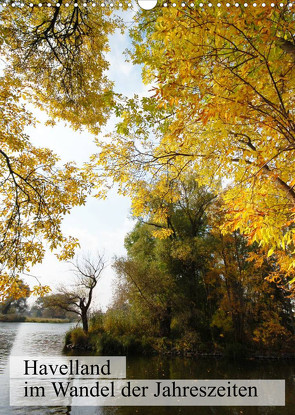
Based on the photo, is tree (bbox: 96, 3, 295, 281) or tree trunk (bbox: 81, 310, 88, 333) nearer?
tree (bbox: 96, 3, 295, 281)

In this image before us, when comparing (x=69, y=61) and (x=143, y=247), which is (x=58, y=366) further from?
(x=69, y=61)

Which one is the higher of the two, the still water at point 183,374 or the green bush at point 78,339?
the still water at point 183,374

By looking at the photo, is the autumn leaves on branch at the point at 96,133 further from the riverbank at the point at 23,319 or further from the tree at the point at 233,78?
the riverbank at the point at 23,319

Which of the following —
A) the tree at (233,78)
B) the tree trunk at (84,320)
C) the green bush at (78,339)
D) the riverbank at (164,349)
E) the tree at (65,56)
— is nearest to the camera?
the tree at (233,78)

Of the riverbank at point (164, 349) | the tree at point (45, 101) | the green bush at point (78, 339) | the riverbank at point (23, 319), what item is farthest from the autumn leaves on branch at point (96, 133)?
the riverbank at point (23, 319)

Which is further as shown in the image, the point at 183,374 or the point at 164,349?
the point at 164,349

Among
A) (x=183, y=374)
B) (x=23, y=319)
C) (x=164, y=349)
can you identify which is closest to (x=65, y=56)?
(x=183, y=374)

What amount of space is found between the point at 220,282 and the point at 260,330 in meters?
3.19

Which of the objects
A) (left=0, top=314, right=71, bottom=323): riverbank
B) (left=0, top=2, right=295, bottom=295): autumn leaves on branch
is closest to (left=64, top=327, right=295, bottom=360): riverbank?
(left=0, top=2, right=295, bottom=295): autumn leaves on branch

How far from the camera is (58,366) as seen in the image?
33.4 ft

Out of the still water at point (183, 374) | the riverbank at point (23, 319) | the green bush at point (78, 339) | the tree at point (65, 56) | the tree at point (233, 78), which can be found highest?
the tree at point (65, 56)

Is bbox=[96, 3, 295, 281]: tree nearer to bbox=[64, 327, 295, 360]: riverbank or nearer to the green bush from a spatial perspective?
bbox=[64, 327, 295, 360]: riverbank

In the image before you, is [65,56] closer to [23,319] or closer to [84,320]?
[84,320]

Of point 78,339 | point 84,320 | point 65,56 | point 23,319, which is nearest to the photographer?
point 65,56
